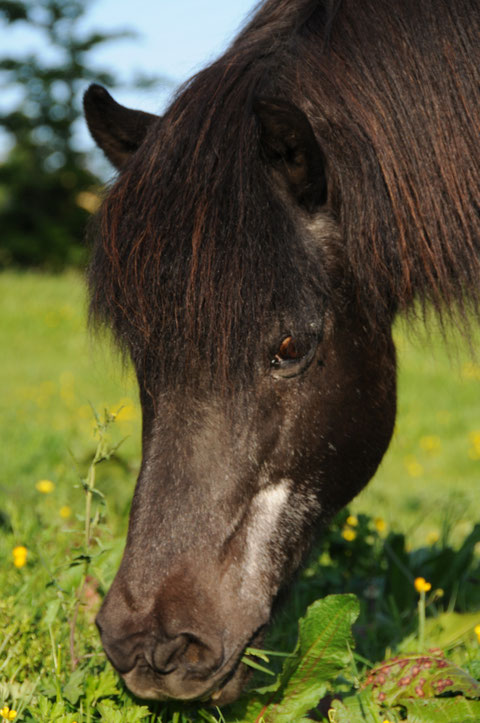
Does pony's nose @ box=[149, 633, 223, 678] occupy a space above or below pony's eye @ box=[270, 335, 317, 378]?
below

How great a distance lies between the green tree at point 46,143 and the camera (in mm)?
21984

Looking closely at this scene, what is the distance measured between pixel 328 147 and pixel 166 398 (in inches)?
31.9

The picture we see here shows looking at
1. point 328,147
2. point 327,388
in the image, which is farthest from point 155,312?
point 328,147

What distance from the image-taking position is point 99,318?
221 cm

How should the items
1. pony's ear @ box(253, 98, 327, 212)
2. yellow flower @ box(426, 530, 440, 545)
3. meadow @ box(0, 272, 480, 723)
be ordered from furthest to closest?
yellow flower @ box(426, 530, 440, 545) < meadow @ box(0, 272, 480, 723) < pony's ear @ box(253, 98, 327, 212)

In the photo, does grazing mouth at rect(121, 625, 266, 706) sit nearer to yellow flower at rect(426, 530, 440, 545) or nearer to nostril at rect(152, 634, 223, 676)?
nostril at rect(152, 634, 223, 676)

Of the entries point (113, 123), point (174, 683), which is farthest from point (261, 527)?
point (113, 123)

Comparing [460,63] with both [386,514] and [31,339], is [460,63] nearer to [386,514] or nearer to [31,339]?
[386,514]

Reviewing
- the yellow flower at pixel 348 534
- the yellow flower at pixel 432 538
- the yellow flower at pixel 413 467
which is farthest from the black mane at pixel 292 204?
the yellow flower at pixel 413 467

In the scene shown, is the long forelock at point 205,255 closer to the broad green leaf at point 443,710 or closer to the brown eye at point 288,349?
the brown eye at point 288,349

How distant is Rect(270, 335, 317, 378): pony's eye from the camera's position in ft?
6.52

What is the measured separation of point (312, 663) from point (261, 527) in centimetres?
37

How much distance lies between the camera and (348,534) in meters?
2.99

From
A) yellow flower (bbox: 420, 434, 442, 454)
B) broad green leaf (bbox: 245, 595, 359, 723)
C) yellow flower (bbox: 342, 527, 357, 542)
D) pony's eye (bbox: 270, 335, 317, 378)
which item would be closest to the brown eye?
pony's eye (bbox: 270, 335, 317, 378)
